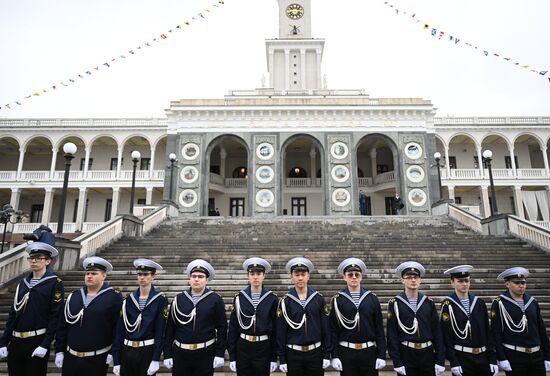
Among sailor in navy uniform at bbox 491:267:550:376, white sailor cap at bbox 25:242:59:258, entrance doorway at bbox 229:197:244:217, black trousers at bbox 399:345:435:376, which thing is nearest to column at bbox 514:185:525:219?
entrance doorway at bbox 229:197:244:217

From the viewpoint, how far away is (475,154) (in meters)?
33.1

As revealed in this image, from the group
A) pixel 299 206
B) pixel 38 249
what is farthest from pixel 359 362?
pixel 299 206

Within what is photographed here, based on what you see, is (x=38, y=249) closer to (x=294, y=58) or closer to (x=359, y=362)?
(x=359, y=362)

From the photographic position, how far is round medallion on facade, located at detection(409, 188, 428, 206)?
83.8ft

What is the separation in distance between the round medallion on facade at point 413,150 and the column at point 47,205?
2792 centimetres

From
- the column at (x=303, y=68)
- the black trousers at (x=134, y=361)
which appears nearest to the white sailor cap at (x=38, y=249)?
the black trousers at (x=134, y=361)

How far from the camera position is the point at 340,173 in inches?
1040

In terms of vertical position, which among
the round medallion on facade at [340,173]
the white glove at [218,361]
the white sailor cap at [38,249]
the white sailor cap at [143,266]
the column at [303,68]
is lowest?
the white glove at [218,361]

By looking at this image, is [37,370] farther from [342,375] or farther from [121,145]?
[121,145]

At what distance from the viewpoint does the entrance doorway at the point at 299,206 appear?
30422 millimetres

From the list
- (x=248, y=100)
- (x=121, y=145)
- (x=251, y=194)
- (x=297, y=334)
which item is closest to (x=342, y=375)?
(x=297, y=334)

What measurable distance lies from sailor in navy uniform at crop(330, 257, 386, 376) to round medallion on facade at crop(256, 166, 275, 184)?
2150 centimetres

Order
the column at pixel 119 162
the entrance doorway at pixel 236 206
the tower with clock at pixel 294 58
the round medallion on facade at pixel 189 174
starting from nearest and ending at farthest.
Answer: the round medallion on facade at pixel 189 174 → the entrance doorway at pixel 236 206 → the column at pixel 119 162 → the tower with clock at pixel 294 58

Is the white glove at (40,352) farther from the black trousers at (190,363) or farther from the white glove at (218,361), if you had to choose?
the white glove at (218,361)
